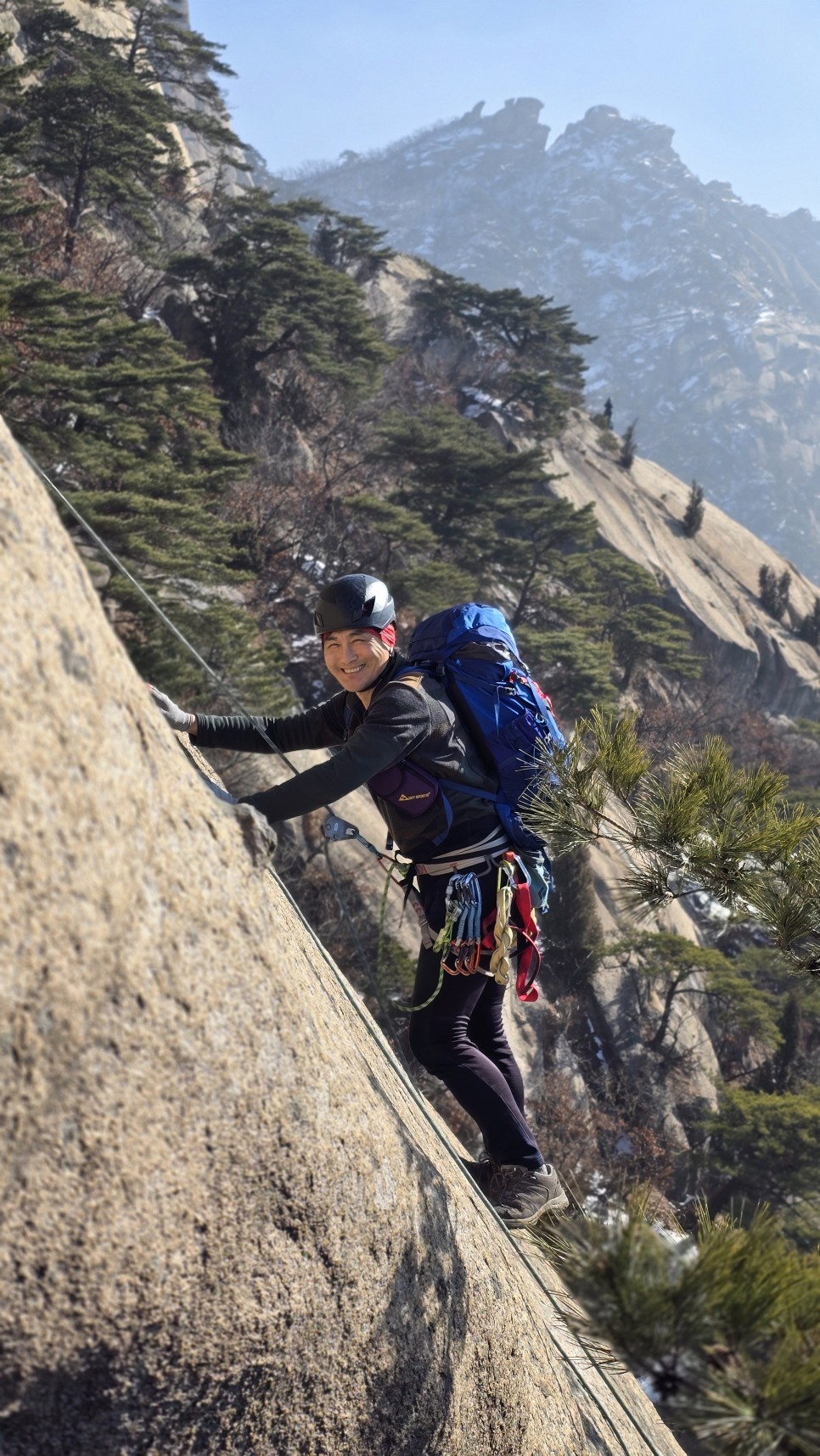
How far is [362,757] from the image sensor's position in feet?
6.79

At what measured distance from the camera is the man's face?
2404 millimetres

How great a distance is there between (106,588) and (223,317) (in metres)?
13.7

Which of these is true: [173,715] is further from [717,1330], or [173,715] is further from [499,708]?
[717,1330]

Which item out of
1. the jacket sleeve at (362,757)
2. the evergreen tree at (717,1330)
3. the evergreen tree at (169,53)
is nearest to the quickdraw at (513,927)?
the jacket sleeve at (362,757)

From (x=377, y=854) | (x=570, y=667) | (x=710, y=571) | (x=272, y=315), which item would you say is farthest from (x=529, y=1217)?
(x=710, y=571)

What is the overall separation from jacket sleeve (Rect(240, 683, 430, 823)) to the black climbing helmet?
0.76 ft

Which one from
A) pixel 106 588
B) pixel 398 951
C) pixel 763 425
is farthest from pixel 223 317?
pixel 763 425

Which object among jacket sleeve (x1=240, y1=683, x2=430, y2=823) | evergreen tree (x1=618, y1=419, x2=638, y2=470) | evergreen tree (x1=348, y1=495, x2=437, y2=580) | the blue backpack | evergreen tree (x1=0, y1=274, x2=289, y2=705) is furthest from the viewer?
evergreen tree (x1=618, y1=419, x2=638, y2=470)

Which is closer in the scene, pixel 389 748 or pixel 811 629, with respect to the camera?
pixel 389 748

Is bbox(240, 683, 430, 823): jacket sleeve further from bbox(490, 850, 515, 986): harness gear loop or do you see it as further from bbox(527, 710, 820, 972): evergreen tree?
bbox(490, 850, 515, 986): harness gear loop

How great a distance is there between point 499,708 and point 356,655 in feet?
1.41

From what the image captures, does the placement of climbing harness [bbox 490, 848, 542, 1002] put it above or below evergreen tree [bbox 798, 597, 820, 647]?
below

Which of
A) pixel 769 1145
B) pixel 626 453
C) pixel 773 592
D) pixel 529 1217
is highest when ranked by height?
pixel 626 453

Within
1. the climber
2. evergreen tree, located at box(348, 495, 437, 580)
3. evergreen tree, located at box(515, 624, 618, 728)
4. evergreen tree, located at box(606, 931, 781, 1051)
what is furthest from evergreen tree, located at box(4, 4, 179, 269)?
the climber
